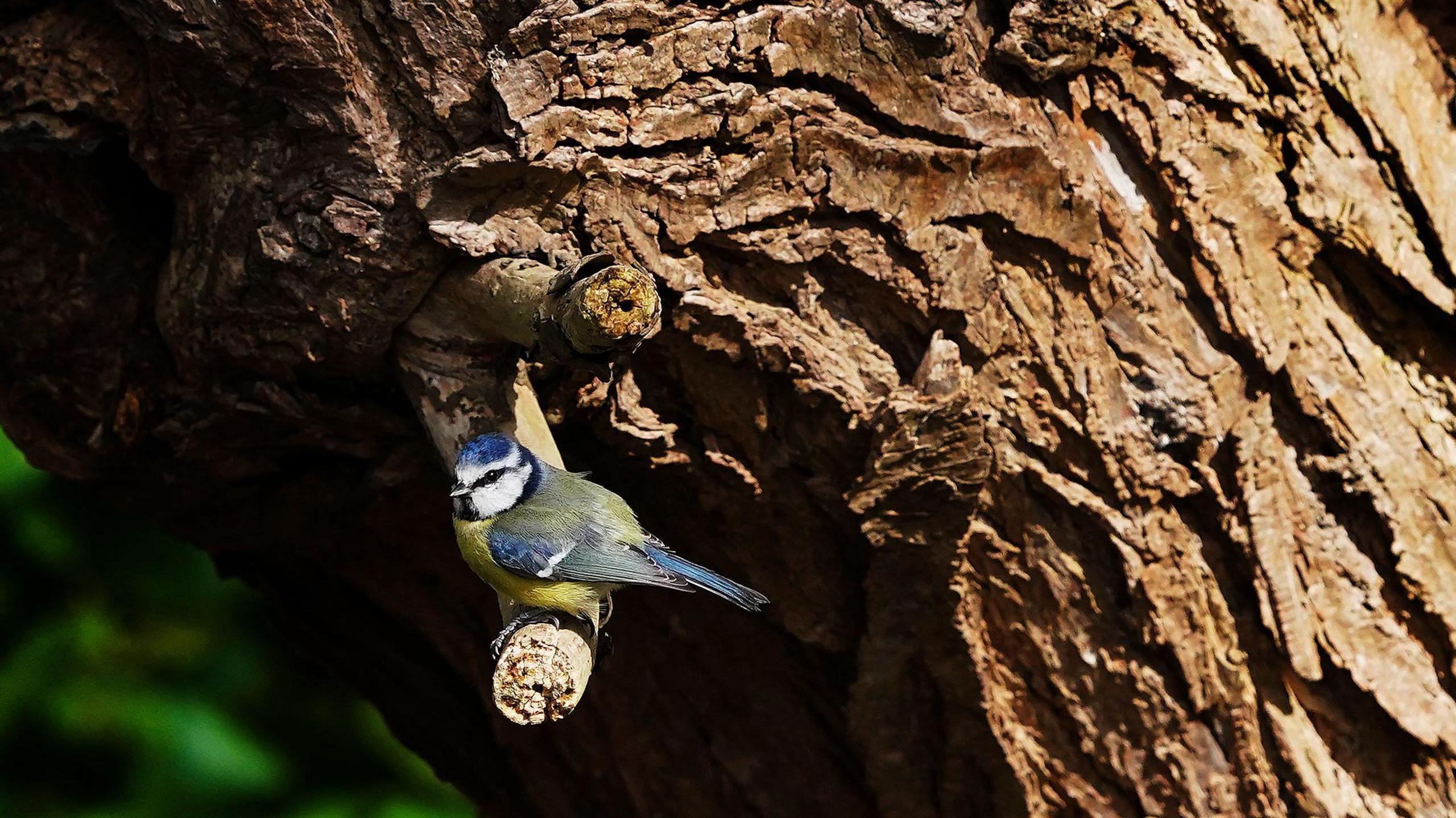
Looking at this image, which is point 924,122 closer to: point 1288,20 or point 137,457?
point 1288,20

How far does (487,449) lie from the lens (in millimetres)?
1563

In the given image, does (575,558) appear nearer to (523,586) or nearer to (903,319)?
(523,586)

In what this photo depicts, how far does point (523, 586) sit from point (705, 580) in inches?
10.4

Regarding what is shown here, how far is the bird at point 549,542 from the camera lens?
5.22ft

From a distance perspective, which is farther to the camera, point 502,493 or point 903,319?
point 903,319

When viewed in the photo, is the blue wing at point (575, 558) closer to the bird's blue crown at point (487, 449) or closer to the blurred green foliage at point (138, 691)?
the bird's blue crown at point (487, 449)

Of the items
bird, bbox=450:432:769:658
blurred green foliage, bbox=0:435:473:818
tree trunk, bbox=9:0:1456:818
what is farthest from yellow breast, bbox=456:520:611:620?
blurred green foliage, bbox=0:435:473:818

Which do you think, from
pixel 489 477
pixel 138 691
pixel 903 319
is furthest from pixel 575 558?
pixel 138 691

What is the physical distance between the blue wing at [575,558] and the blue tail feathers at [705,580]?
0.01m

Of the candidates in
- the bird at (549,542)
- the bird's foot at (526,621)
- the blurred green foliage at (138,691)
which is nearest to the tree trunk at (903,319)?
the bird at (549,542)

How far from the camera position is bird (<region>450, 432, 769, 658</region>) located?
5.22 ft

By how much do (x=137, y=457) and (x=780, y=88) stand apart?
4.26ft

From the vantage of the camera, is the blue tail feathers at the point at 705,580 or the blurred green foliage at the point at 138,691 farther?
the blurred green foliage at the point at 138,691

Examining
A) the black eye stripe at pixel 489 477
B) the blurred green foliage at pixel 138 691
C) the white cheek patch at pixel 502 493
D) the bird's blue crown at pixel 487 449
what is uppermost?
the bird's blue crown at pixel 487 449
